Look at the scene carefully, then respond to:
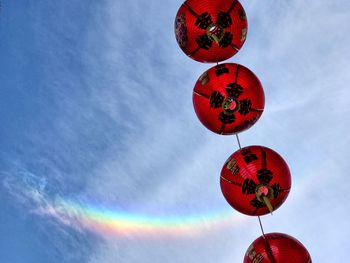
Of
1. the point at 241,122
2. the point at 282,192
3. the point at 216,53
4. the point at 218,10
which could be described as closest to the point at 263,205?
the point at 282,192

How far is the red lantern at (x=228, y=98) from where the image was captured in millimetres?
6785

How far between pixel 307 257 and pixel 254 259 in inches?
32.1

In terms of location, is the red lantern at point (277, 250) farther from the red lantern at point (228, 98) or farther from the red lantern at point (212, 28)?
the red lantern at point (212, 28)

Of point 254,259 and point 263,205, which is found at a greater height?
point 263,205

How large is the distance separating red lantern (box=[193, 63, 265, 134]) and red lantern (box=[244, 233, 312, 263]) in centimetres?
189

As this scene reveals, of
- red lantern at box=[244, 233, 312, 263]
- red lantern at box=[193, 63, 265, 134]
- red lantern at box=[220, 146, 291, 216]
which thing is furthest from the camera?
red lantern at box=[193, 63, 265, 134]

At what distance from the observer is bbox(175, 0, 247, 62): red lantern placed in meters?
6.81

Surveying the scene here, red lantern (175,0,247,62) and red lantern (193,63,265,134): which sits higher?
red lantern (175,0,247,62)

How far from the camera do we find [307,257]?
6.39m

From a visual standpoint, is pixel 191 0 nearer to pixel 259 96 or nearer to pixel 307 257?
pixel 259 96

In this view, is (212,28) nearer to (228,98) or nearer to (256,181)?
(228,98)

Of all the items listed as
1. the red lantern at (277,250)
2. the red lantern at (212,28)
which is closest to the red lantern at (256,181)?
the red lantern at (277,250)

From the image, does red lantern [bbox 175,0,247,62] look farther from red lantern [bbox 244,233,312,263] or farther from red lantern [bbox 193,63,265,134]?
red lantern [bbox 244,233,312,263]

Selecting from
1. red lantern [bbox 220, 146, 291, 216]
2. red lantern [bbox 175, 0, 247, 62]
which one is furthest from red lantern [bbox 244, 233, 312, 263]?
red lantern [bbox 175, 0, 247, 62]
